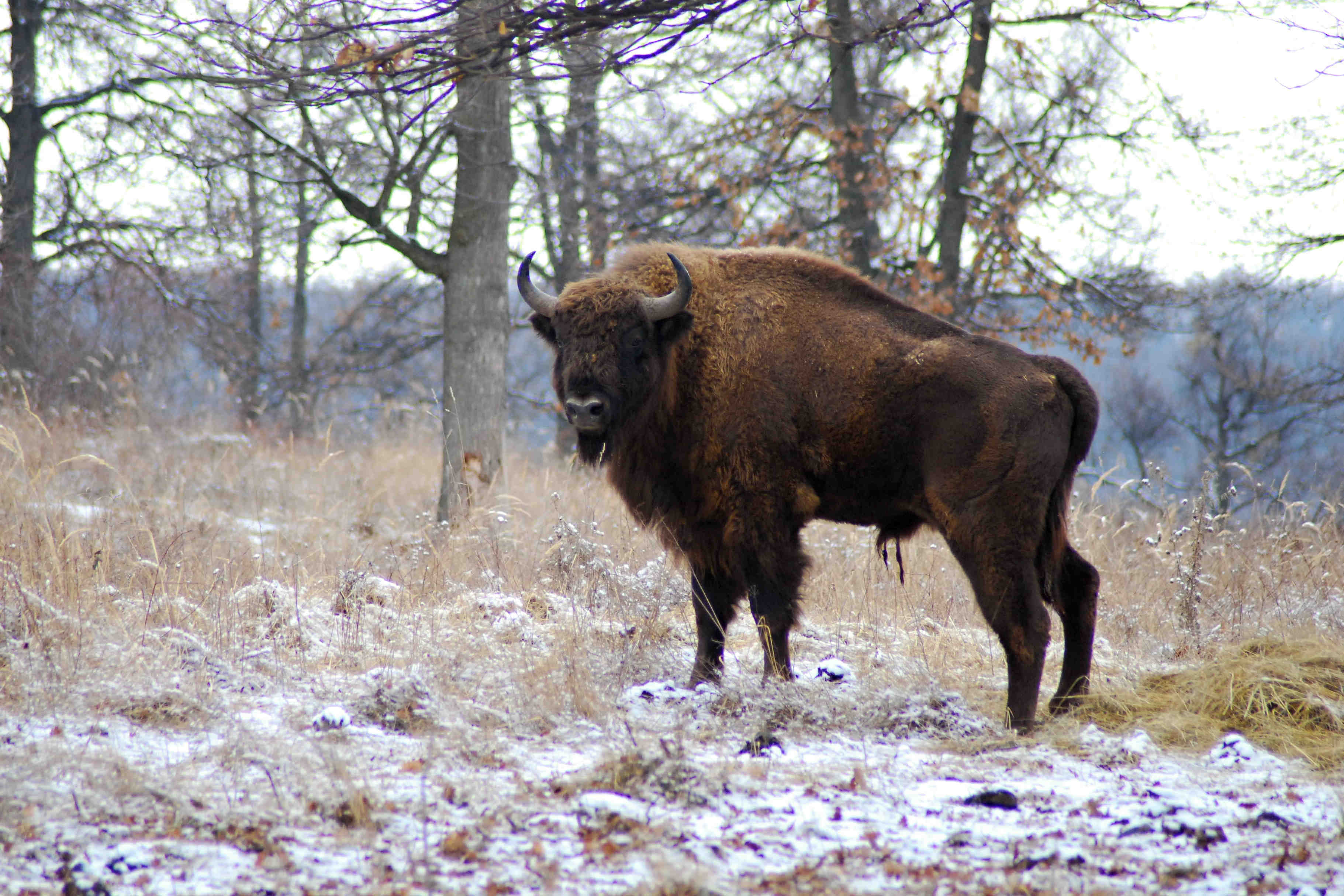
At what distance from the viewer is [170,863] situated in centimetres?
257

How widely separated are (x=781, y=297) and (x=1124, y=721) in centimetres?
275

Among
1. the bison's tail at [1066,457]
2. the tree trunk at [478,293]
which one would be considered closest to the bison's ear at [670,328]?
the bison's tail at [1066,457]

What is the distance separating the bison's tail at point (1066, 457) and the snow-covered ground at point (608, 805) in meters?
0.93

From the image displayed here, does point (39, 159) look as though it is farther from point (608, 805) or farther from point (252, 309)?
point (608, 805)

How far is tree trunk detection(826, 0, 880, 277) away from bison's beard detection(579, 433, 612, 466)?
8.59 meters

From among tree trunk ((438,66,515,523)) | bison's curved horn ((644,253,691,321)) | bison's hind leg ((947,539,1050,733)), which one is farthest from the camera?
tree trunk ((438,66,515,523))

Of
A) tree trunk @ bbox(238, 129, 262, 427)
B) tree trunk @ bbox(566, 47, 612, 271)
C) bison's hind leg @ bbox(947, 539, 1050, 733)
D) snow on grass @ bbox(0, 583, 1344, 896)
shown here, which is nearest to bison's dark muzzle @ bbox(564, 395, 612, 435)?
snow on grass @ bbox(0, 583, 1344, 896)

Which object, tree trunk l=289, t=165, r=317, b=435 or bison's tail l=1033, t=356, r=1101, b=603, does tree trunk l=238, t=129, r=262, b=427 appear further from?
bison's tail l=1033, t=356, r=1101, b=603

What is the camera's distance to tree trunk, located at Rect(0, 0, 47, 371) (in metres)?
13.3

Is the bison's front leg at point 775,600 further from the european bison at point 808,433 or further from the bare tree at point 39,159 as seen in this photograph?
the bare tree at point 39,159

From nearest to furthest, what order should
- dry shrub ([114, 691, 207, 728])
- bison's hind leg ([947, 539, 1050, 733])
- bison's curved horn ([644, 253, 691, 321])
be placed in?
dry shrub ([114, 691, 207, 728]) < bison's hind leg ([947, 539, 1050, 733]) < bison's curved horn ([644, 253, 691, 321])

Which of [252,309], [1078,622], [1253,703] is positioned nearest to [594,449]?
[1078,622]

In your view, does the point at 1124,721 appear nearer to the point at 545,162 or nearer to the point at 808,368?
the point at 808,368

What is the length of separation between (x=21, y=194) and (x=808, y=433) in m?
13.6
